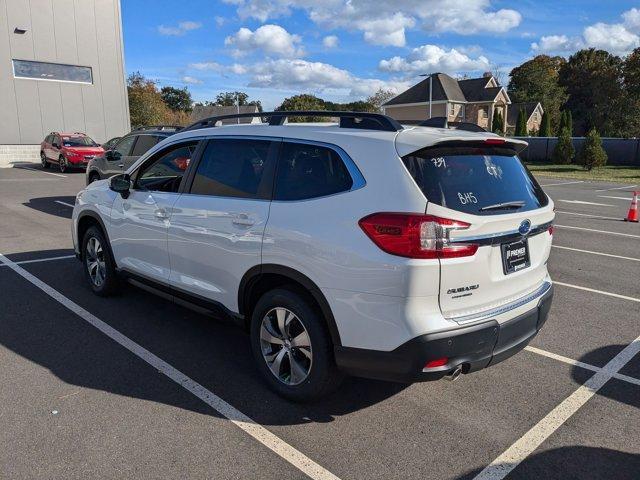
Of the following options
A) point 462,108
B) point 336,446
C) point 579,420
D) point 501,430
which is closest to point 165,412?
point 336,446

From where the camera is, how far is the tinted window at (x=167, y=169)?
439cm

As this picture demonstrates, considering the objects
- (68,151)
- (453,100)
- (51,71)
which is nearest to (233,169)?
(68,151)

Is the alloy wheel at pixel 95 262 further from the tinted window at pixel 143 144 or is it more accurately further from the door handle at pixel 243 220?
the tinted window at pixel 143 144

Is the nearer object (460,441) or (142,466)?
(142,466)

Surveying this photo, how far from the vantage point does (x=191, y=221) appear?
4.00m

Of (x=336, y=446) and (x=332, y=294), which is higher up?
(x=332, y=294)

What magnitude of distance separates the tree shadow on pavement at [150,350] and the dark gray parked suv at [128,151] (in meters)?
5.32

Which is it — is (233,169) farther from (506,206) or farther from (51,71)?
(51,71)

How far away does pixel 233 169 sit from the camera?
3.86 m

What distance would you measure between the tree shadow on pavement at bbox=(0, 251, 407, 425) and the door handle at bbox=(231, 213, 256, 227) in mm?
810

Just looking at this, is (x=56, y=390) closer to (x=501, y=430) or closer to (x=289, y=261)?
(x=289, y=261)

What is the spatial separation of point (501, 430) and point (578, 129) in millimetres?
76979

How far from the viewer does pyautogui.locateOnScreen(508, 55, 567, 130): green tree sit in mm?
70000

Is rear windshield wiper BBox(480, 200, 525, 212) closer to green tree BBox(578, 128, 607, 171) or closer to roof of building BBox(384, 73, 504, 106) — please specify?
green tree BBox(578, 128, 607, 171)
